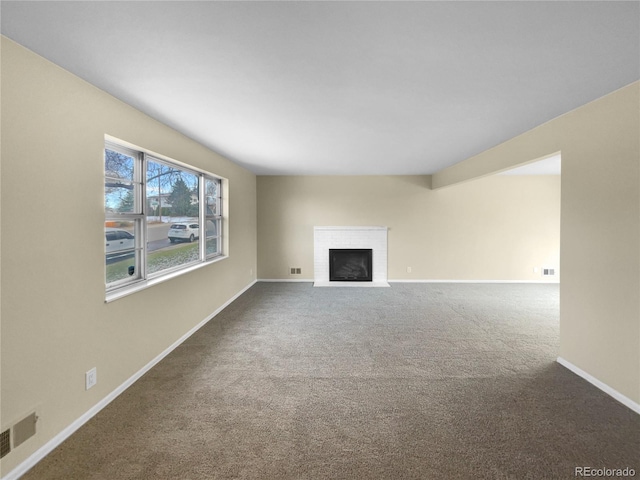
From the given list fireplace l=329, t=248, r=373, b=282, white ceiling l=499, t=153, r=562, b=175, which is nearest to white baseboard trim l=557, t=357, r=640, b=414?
white ceiling l=499, t=153, r=562, b=175

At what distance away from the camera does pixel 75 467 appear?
1788 mm

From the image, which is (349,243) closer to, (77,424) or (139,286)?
(139,286)

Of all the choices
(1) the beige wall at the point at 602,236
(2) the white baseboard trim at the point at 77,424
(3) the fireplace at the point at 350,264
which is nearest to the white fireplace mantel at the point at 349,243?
(3) the fireplace at the point at 350,264

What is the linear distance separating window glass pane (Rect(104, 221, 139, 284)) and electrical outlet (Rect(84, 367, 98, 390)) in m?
0.73

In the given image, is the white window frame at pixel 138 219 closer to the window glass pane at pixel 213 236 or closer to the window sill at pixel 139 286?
the window sill at pixel 139 286

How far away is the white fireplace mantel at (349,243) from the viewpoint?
7.14m

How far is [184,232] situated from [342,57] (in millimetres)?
3130

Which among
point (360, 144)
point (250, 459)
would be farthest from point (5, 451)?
point (360, 144)

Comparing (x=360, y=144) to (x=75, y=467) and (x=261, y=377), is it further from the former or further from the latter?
(x=75, y=467)

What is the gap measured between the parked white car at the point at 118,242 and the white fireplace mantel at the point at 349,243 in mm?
4549

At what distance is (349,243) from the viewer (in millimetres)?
7176

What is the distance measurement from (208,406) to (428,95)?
114 inches

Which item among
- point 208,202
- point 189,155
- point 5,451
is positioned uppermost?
point 189,155

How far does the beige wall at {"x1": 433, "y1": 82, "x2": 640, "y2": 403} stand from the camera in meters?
2.35
